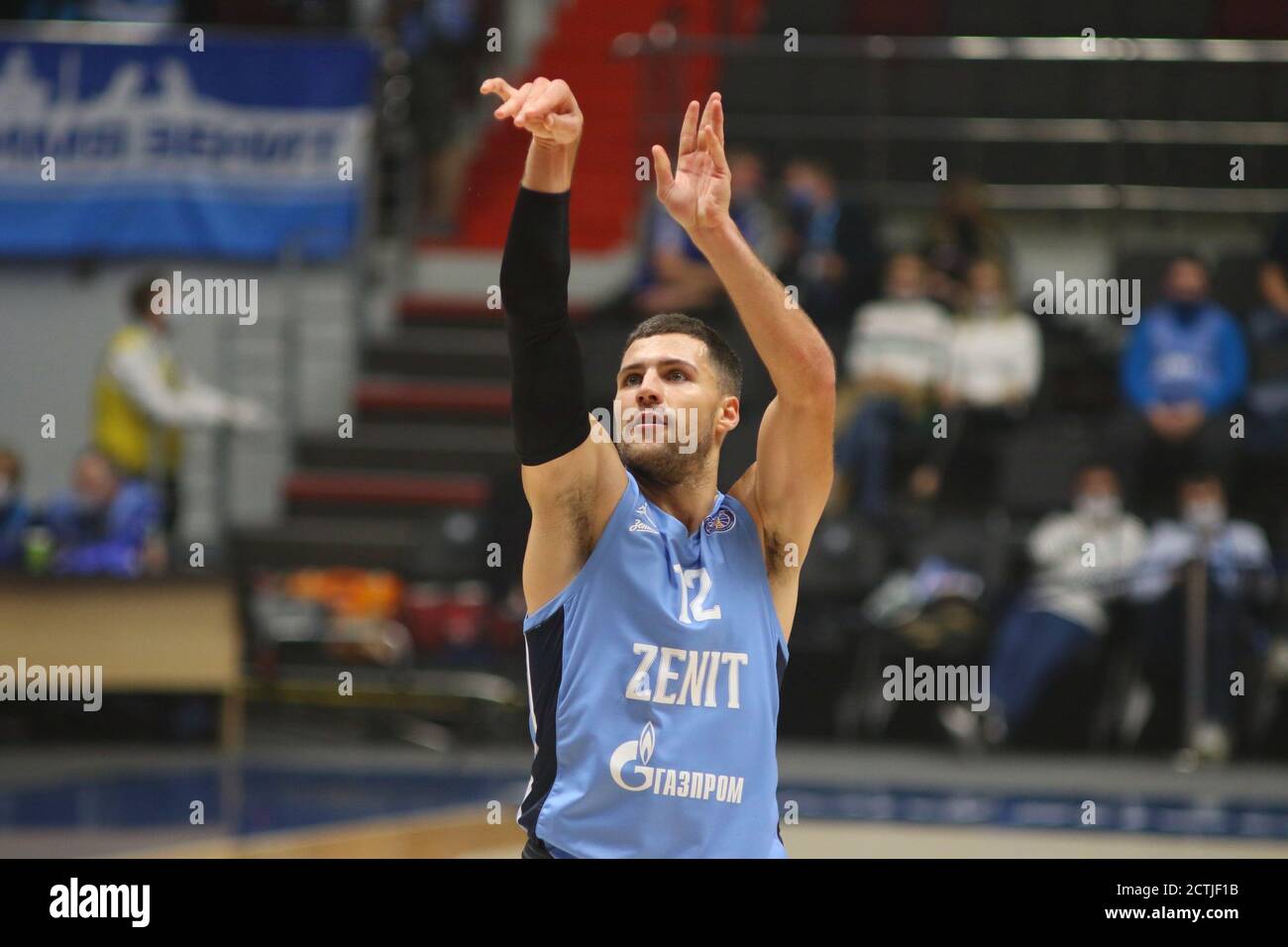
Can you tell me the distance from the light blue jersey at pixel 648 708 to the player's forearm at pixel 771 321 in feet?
1.23

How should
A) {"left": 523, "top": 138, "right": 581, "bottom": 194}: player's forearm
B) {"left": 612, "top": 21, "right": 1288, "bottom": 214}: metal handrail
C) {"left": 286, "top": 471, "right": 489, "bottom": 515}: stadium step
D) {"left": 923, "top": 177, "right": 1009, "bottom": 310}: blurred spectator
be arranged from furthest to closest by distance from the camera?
1. {"left": 286, "top": 471, "right": 489, "bottom": 515}: stadium step
2. {"left": 612, "top": 21, "right": 1288, "bottom": 214}: metal handrail
3. {"left": 923, "top": 177, "right": 1009, "bottom": 310}: blurred spectator
4. {"left": 523, "top": 138, "right": 581, "bottom": 194}: player's forearm

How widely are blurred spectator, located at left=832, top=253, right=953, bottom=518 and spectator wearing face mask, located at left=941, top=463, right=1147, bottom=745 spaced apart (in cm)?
112

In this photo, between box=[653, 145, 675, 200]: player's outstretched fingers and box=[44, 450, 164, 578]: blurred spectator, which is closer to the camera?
box=[653, 145, 675, 200]: player's outstretched fingers

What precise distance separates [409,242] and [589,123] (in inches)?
62.4

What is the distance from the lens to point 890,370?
1152 centimetres

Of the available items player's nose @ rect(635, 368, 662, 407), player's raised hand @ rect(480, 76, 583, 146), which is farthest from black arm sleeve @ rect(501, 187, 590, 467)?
player's nose @ rect(635, 368, 662, 407)

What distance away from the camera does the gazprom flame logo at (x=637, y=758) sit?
362cm

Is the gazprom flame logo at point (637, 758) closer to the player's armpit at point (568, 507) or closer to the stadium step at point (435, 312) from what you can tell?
the player's armpit at point (568, 507)

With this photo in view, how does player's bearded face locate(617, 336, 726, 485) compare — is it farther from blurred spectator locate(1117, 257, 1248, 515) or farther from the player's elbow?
blurred spectator locate(1117, 257, 1248, 515)

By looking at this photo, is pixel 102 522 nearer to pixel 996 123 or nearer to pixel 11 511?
pixel 11 511

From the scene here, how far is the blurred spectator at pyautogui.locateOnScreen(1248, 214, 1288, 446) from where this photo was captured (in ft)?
36.9

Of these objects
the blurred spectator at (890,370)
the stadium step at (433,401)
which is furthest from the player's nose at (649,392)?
the stadium step at (433,401)
